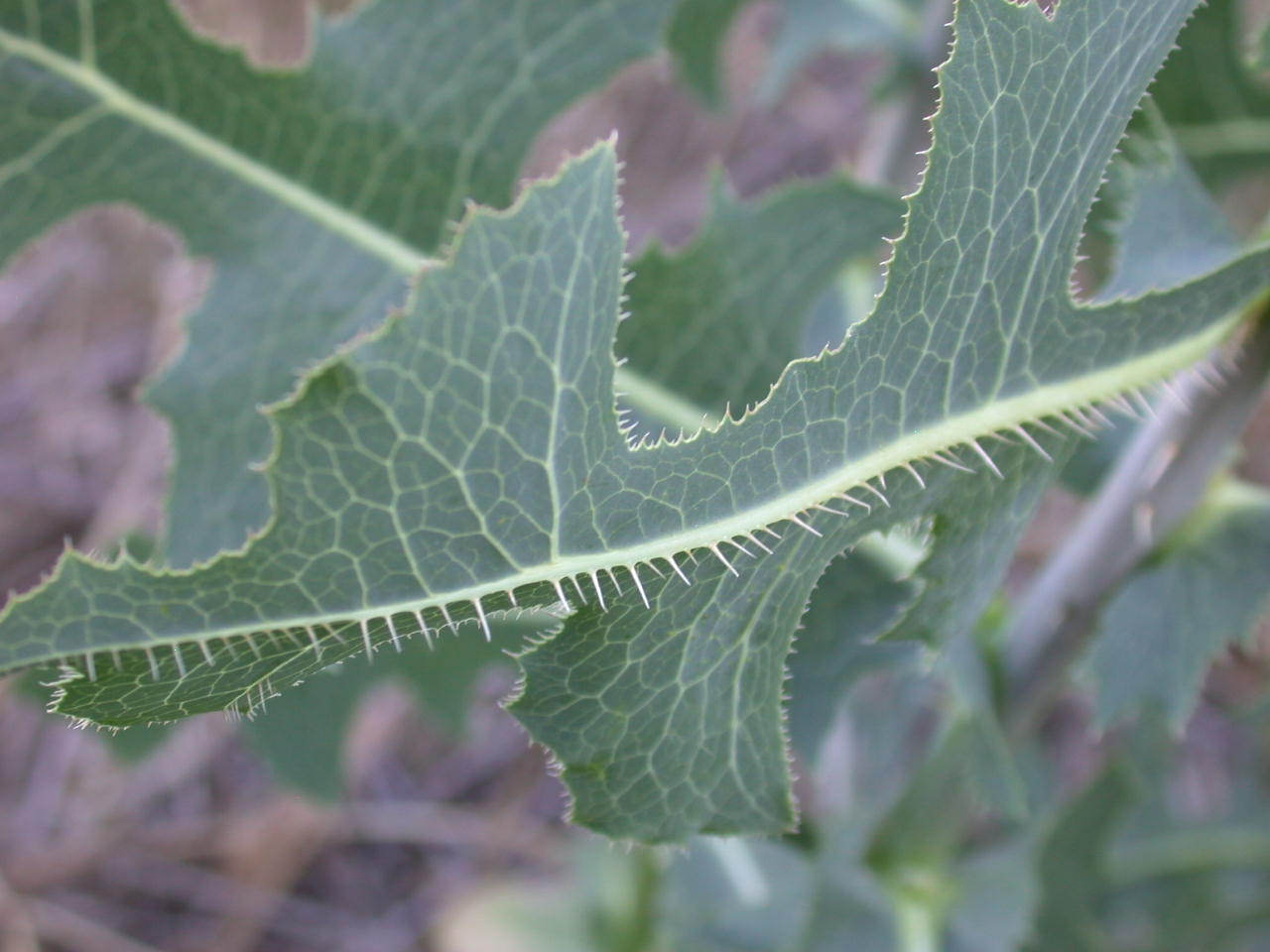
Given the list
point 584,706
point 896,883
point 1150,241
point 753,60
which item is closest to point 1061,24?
point 1150,241

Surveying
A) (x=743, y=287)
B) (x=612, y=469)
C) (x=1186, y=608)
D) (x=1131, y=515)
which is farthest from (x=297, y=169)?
(x=1186, y=608)

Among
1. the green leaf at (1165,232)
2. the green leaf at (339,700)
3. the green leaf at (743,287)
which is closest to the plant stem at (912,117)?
the green leaf at (743,287)

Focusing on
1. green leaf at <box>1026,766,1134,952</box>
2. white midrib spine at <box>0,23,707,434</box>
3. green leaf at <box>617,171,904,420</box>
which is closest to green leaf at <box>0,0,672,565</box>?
white midrib spine at <box>0,23,707,434</box>

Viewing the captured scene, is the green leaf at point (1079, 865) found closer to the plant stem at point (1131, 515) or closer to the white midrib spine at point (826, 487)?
the plant stem at point (1131, 515)

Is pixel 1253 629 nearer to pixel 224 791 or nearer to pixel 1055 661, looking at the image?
pixel 1055 661

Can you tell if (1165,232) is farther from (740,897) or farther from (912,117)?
(740,897)
